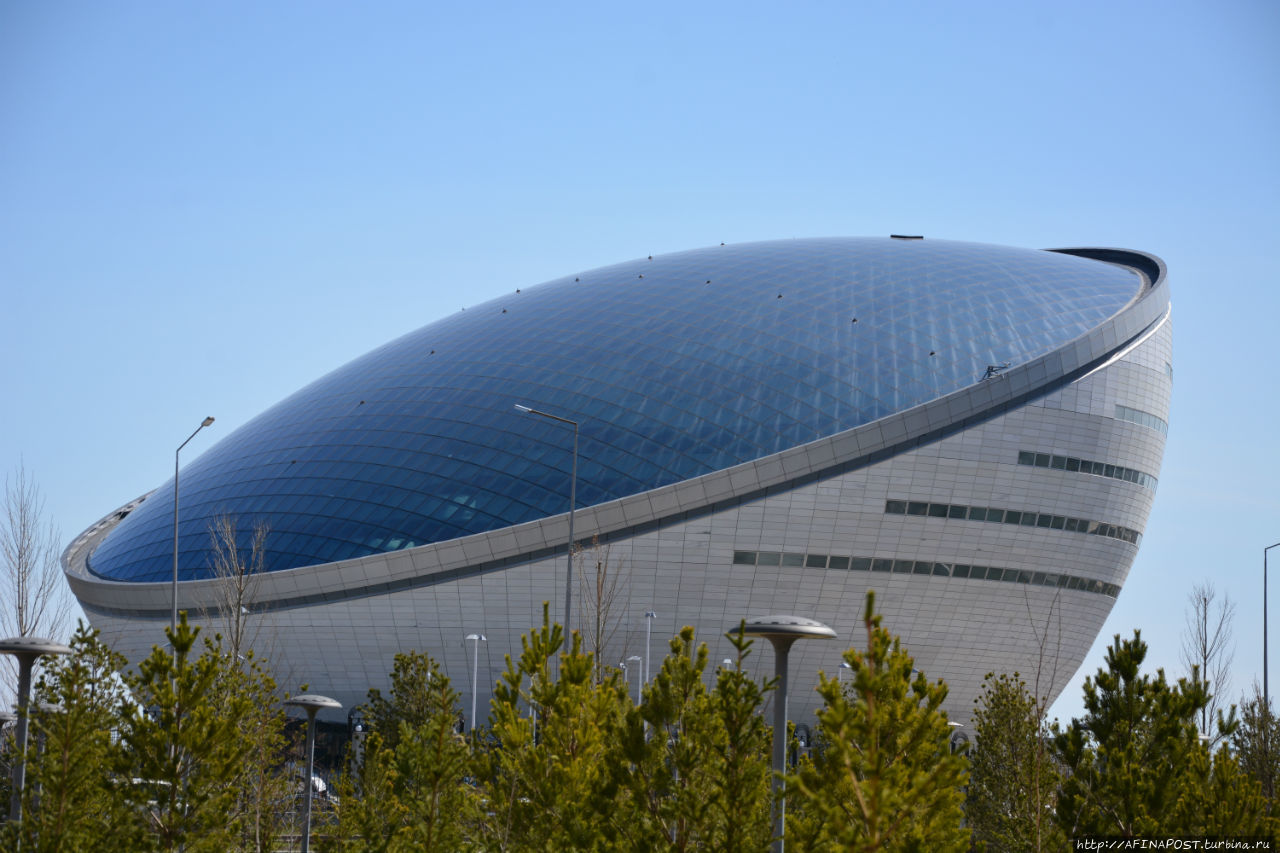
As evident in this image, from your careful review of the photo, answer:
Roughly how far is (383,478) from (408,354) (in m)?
13.9

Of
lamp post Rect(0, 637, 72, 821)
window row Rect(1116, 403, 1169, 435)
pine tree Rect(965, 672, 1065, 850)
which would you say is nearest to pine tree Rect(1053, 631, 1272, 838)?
pine tree Rect(965, 672, 1065, 850)

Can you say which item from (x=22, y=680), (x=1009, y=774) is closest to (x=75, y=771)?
(x=22, y=680)

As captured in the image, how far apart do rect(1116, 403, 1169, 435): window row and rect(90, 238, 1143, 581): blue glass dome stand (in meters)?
4.34

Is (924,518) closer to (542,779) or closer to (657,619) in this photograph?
(657,619)

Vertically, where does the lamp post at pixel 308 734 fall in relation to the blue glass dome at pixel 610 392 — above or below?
below

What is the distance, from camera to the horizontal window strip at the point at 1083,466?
181 ft

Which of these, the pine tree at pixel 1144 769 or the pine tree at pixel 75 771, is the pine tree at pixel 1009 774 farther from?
the pine tree at pixel 75 771

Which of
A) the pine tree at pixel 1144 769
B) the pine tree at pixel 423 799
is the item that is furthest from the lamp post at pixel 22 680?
the pine tree at pixel 1144 769

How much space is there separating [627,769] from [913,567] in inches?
1479

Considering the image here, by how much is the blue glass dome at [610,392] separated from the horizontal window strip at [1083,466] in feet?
14.7

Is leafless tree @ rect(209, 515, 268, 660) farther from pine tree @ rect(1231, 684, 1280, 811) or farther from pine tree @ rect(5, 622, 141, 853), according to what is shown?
pine tree @ rect(1231, 684, 1280, 811)

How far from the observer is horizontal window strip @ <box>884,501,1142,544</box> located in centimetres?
5266

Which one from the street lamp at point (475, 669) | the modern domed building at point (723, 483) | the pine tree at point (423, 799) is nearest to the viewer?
the pine tree at point (423, 799)

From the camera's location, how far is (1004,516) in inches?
2152
